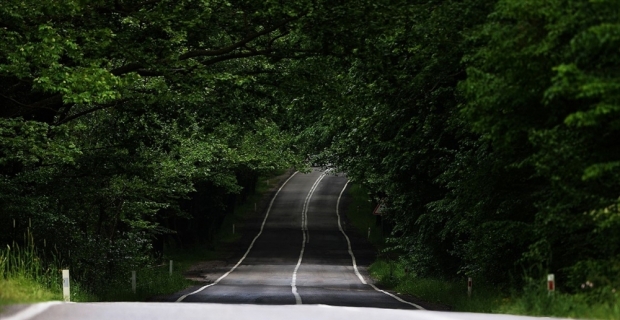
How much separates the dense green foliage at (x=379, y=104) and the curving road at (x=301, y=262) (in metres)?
2.67

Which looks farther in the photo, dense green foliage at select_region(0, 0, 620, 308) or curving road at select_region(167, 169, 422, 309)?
curving road at select_region(167, 169, 422, 309)

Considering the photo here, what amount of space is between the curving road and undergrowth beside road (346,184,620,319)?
0.93m

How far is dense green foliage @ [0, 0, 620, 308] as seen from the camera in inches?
539

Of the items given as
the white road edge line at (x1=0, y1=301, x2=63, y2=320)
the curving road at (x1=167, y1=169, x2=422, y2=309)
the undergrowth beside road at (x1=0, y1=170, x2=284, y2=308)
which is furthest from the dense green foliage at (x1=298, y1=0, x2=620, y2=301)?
the undergrowth beside road at (x1=0, y1=170, x2=284, y2=308)

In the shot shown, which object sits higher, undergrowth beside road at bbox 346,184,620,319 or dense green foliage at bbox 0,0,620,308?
dense green foliage at bbox 0,0,620,308

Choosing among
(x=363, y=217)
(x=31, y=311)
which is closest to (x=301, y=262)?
(x=363, y=217)

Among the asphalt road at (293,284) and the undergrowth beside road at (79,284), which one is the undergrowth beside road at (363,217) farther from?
the undergrowth beside road at (79,284)

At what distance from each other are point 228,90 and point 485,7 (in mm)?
7356

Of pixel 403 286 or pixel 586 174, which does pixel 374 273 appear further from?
pixel 586 174

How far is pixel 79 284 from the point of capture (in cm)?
2200

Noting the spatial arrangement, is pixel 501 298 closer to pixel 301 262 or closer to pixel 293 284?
pixel 293 284

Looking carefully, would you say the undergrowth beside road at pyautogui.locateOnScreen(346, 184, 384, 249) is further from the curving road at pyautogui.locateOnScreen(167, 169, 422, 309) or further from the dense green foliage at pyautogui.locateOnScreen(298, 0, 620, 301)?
the dense green foliage at pyautogui.locateOnScreen(298, 0, 620, 301)

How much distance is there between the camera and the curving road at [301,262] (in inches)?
1029

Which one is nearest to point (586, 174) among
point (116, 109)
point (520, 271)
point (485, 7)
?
point (485, 7)
